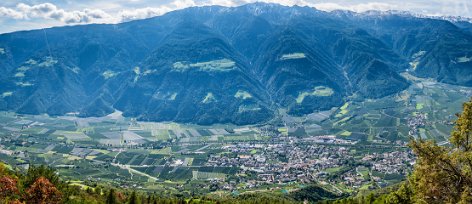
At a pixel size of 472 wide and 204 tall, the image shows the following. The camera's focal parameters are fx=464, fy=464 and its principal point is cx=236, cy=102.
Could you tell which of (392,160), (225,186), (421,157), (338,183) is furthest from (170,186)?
(421,157)

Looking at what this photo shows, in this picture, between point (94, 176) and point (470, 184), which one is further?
point (94, 176)

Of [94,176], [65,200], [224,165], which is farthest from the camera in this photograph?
[224,165]

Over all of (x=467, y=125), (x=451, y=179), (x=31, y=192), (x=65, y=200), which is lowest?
(x=65, y=200)

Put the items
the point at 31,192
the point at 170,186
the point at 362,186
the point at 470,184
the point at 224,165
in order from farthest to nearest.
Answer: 1. the point at 224,165
2. the point at 170,186
3. the point at 362,186
4. the point at 31,192
5. the point at 470,184

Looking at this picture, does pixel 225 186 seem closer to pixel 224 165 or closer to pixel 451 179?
pixel 224 165

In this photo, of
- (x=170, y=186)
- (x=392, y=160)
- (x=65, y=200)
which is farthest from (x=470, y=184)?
(x=392, y=160)

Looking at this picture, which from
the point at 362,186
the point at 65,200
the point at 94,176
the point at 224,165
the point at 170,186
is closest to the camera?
the point at 65,200

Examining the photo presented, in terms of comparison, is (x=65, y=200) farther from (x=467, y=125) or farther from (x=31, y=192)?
(x=467, y=125)

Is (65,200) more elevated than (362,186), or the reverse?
(65,200)

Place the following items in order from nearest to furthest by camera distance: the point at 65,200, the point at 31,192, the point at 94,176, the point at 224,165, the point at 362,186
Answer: the point at 31,192 → the point at 65,200 → the point at 362,186 → the point at 94,176 → the point at 224,165
